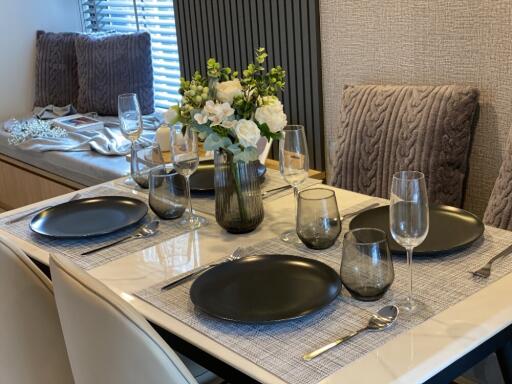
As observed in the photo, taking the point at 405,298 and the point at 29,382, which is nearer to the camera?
the point at 405,298

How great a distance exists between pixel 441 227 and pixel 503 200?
1.83 feet

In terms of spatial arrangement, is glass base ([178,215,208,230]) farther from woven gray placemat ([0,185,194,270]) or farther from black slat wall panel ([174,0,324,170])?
black slat wall panel ([174,0,324,170])

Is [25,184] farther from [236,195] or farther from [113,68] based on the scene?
[236,195]

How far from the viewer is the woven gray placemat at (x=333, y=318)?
120 cm

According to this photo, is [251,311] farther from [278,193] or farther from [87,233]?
[278,193]

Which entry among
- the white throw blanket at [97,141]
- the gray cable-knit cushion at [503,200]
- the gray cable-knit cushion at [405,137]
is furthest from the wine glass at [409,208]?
the white throw blanket at [97,141]

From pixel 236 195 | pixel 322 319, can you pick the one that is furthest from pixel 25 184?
pixel 322 319

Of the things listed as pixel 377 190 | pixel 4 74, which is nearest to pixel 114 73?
pixel 4 74

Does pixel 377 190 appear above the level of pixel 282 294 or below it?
below

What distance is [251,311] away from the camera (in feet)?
4.45

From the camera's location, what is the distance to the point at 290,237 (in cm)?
174

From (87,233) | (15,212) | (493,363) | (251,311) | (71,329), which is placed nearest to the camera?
(71,329)

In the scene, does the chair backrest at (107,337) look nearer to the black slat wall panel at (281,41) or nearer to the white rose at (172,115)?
the white rose at (172,115)

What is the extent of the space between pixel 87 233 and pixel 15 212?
1.26 feet
